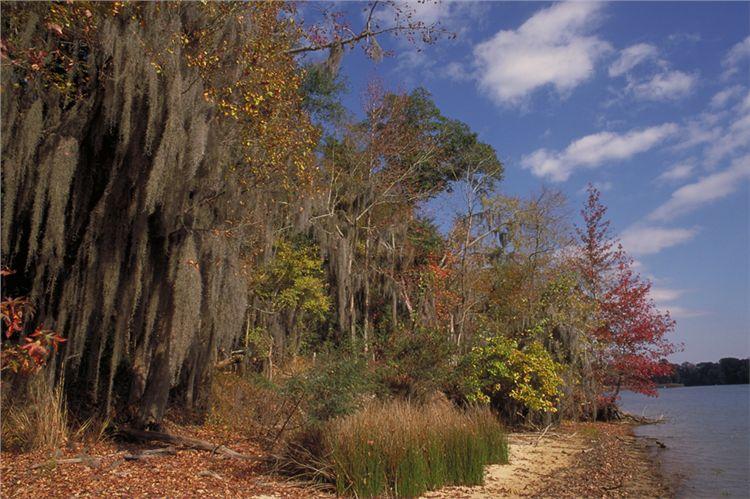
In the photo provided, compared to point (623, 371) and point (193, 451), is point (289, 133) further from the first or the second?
point (623, 371)

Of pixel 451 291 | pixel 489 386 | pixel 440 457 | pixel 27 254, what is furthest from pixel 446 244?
pixel 27 254

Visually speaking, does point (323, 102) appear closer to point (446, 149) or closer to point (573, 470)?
point (446, 149)

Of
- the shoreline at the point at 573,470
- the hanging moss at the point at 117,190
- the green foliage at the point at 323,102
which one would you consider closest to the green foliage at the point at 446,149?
the green foliage at the point at 323,102

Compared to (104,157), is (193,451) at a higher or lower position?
lower

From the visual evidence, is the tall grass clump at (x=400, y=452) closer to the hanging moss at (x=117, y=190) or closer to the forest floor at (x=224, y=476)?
the forest floor at (x=224, y=476)

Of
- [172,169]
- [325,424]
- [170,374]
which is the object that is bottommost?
[325,424]

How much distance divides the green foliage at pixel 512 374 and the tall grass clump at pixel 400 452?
17.6 feet

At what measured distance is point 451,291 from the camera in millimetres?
19406

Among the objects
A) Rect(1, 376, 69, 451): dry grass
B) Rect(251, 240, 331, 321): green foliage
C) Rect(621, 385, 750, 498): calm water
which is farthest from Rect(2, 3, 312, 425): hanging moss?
Rect(621, 385, 750, 498): calm water

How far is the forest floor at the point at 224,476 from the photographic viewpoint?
20.1 feet

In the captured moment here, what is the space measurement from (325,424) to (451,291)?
12.6 meters

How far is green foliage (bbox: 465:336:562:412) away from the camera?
43.8 feet

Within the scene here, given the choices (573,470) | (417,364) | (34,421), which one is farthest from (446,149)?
(34,421)

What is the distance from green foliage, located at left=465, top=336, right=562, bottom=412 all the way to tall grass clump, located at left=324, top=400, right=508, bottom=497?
17.6 ft
